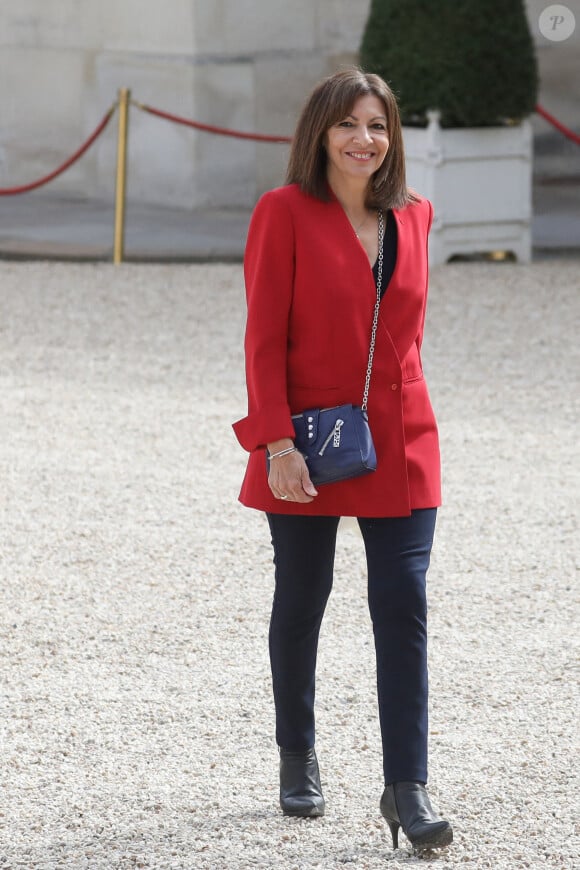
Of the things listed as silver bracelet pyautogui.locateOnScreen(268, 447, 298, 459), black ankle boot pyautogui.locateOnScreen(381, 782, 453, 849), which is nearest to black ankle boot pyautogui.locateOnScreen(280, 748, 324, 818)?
black ankle boot pyautogui.locateOnScreen(381, 782, 453, 849)

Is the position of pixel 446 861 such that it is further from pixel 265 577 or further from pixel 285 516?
pixel 265 577

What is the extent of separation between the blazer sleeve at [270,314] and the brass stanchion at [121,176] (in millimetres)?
7413

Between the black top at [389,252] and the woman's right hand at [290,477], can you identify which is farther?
the black top at [389,252]

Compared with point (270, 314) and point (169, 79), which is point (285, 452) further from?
point (169, 79)

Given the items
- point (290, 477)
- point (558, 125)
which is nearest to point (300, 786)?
point (290, 477)

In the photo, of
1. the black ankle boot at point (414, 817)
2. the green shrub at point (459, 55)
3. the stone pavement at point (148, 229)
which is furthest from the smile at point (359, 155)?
the stone pavement at point (148, 229)

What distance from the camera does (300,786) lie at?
119 inches

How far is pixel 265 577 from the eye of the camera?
4.58m

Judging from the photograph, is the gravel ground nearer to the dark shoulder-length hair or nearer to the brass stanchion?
the dark shoulder-length hair

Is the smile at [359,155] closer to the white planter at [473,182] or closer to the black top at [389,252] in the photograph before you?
the black top at [389,252]

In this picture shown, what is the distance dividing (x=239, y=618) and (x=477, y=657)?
2.35 feet

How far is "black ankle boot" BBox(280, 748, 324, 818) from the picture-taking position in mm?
3016

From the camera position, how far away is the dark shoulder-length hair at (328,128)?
2820 mm

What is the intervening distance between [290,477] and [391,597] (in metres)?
A: 0.31
